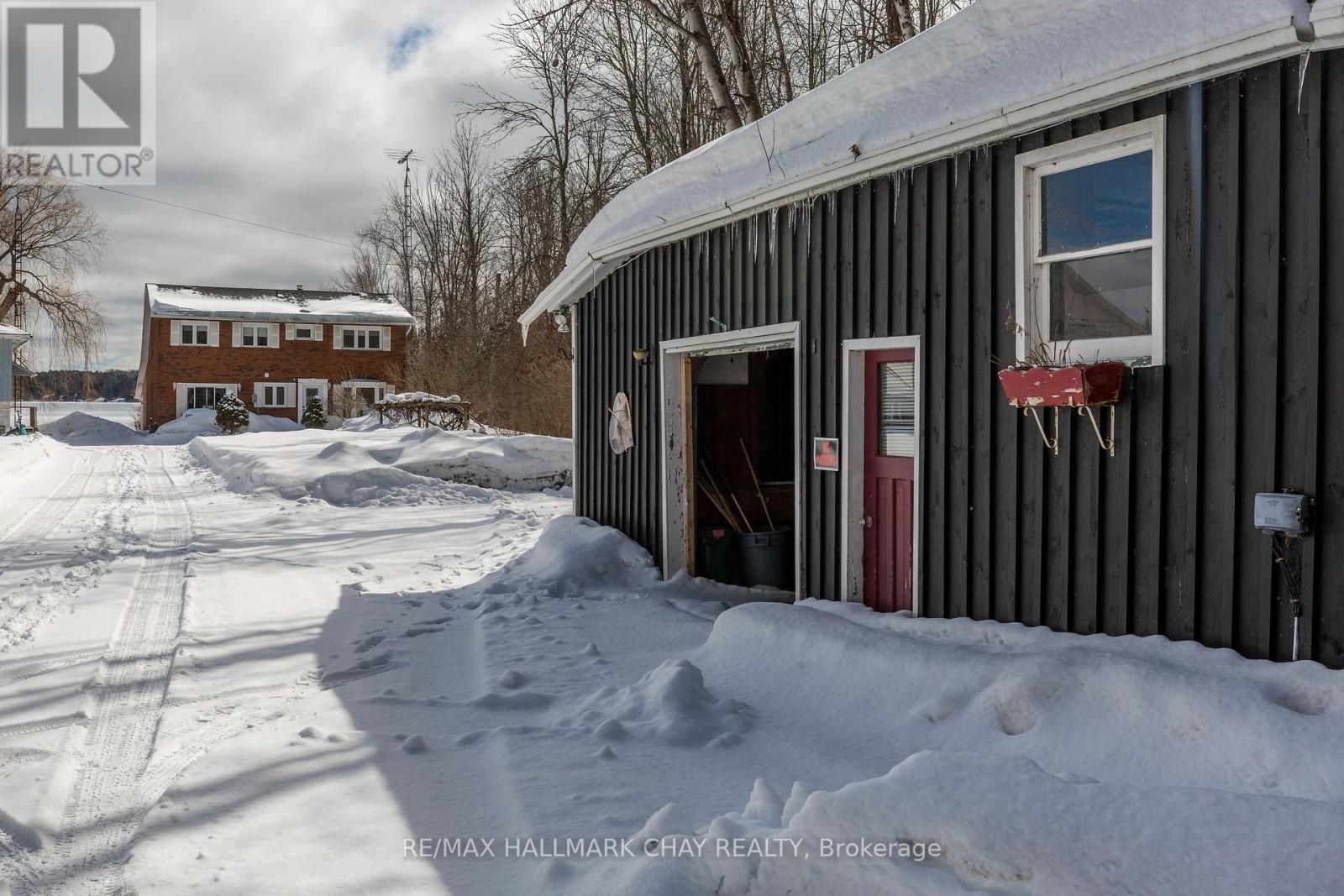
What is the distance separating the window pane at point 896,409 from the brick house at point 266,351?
109 ft

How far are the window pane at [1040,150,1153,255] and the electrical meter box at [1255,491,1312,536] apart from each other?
1.37m

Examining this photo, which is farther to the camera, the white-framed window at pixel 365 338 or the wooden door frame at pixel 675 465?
the white-framed window at pixel 365 338

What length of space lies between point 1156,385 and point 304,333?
3813 cm

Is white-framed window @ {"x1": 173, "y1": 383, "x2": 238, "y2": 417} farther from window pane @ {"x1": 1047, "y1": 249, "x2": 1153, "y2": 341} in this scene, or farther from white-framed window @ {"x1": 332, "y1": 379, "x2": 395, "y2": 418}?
window pane @ {"x1": 1047, "y1": 249, "x2": 1153, "y2": 341}

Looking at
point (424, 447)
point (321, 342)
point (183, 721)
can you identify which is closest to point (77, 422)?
point (321, 342)

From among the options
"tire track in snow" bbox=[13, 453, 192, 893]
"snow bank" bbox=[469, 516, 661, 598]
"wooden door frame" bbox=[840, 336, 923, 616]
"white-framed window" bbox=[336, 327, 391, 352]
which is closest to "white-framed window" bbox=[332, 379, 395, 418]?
"white-framed window" bbox=[336, 327, 391, 352]

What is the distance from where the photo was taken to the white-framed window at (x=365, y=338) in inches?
1518

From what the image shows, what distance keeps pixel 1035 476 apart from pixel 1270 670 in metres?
1.45

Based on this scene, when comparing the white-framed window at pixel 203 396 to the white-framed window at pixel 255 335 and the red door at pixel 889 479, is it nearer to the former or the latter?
the white-framed window at pixel 255 335

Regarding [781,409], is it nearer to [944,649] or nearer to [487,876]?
[944,649]

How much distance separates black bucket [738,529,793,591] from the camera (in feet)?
28.5

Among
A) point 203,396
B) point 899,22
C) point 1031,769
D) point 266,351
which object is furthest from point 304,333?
point 1031,769

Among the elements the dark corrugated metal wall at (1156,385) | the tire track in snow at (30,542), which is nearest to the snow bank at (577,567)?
the dark corrugated metal wall at (1156,385)

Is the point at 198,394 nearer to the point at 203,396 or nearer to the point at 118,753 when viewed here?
the point at 203,396
